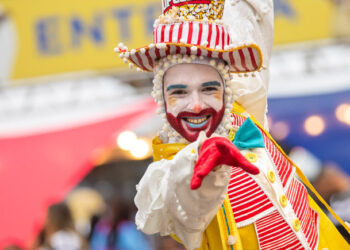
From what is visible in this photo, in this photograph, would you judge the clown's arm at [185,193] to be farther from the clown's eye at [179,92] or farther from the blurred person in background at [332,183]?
the blurred person in background at [332,183]

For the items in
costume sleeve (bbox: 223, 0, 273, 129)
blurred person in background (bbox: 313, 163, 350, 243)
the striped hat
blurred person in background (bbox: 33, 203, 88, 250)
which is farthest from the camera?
blurred person in background (bbox: 33, 203, 88, 250)

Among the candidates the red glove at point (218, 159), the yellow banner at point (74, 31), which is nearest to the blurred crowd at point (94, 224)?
the yellow banner at point (74, 31)

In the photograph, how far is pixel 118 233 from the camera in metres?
5.73

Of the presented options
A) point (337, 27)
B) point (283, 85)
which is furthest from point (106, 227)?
point (337, 27)

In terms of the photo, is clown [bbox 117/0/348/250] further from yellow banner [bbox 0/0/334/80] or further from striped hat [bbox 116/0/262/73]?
yellow banner [bbox 0/0/334/80]

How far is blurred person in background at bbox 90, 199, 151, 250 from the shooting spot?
5703 mm

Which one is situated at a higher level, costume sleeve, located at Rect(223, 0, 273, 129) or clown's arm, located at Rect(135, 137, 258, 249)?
costume sleeve, located at Rect(223, 0, 273, 129)

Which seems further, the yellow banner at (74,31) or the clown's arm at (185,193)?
the yellow banner at (74,31)

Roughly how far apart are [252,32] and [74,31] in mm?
4248

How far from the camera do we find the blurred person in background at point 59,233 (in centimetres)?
563

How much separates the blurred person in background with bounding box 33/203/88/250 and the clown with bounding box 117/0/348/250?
12.3 feet

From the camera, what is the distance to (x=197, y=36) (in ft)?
6.67

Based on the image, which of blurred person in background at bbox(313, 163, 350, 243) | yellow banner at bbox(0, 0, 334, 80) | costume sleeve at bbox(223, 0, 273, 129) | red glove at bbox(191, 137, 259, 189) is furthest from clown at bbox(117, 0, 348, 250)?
yellow banner at bbox(0, 0, 334, 80)

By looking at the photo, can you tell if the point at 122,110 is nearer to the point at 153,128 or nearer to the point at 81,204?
the point at 153,128
